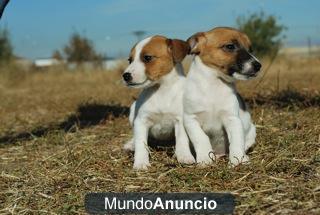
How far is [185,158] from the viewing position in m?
4.64

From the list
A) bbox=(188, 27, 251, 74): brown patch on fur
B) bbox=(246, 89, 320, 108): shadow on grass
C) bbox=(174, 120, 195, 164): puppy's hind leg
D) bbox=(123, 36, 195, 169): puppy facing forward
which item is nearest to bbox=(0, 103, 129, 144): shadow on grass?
bbox=(246, 89, 320, 108): shadow on grass

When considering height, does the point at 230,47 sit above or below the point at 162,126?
above

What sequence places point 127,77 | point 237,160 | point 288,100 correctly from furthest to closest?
point 288,100 < point 127,77 < point 237,160

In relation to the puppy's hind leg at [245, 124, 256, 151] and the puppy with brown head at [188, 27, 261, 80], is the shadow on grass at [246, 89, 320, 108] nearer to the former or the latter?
the puppy's hind leg at [245, 124, 256, 151]

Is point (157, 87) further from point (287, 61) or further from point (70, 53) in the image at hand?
point (70, 53)

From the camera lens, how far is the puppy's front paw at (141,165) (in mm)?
4590

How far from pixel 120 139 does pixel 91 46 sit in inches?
1001

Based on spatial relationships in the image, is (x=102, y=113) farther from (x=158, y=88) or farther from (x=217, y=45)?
(x=217, y=45)

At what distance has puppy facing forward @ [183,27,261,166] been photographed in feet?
14.9

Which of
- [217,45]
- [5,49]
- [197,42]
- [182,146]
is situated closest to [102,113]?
[182,146]

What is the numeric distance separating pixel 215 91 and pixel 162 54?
2.02 ft

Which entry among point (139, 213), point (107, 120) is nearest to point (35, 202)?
point (139, 213)

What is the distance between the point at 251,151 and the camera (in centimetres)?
502

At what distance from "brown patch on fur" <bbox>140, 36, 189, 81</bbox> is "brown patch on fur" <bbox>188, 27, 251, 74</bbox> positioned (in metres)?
0.12
